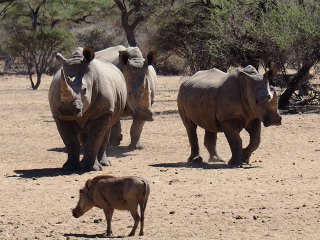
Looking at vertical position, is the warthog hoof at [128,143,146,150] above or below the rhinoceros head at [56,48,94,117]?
below

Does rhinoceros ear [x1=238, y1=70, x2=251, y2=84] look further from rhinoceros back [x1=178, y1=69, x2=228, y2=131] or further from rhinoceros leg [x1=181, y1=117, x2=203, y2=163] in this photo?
rhinoceros leg [x1=181, y1=117, x2=203, y2=163]

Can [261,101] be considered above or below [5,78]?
above

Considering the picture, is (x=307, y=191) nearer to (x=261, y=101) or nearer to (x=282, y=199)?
Answer: (x=282, y=199)

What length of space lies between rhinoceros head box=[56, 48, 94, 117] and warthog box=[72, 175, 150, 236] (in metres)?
3.91

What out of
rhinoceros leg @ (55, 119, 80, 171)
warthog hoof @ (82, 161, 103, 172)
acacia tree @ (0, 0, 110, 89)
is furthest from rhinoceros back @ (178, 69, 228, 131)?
acacia tree @ (0, 0, 110, 89)

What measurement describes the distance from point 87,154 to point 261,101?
266cm

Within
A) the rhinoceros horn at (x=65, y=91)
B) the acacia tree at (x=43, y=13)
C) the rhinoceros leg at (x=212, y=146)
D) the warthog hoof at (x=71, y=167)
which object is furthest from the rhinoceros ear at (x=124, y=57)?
the acacia tree at (x=43, y=13)

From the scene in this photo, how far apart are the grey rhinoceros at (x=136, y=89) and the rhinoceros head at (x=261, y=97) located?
2651 millimetres

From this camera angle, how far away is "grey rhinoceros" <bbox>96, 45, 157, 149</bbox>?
671 inches

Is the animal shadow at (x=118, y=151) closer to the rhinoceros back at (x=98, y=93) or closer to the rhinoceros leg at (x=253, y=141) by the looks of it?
the rhinoceros back at (x=98, y=93)

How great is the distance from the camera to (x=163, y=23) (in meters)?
29.5

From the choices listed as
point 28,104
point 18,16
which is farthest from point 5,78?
point 28,104

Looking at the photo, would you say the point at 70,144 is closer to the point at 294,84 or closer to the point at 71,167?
the point at 71,167

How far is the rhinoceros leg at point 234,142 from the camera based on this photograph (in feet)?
48.1
